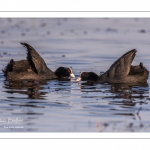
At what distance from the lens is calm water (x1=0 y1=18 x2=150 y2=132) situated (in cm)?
1159

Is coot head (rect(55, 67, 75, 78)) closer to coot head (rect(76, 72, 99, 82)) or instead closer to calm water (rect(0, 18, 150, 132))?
calm water (rect(0, 18, 150, 132))

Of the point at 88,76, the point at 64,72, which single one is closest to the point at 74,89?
the point at 88,76

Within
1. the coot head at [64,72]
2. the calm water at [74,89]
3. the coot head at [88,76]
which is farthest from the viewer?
the coot head at [64,72]

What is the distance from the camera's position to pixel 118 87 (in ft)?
50.2

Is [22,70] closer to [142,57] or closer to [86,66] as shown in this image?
[86,66]

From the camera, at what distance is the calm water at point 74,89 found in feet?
38.0

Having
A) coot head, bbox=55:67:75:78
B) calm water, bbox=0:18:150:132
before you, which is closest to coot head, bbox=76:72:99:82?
calm water, bbox=0:18:150:132

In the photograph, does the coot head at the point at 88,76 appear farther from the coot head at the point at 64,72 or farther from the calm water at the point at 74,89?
the coot head at the point at 64,72

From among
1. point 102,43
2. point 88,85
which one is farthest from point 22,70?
point 102,43

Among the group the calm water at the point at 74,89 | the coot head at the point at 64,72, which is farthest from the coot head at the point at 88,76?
the coot head at the point at 64,72
